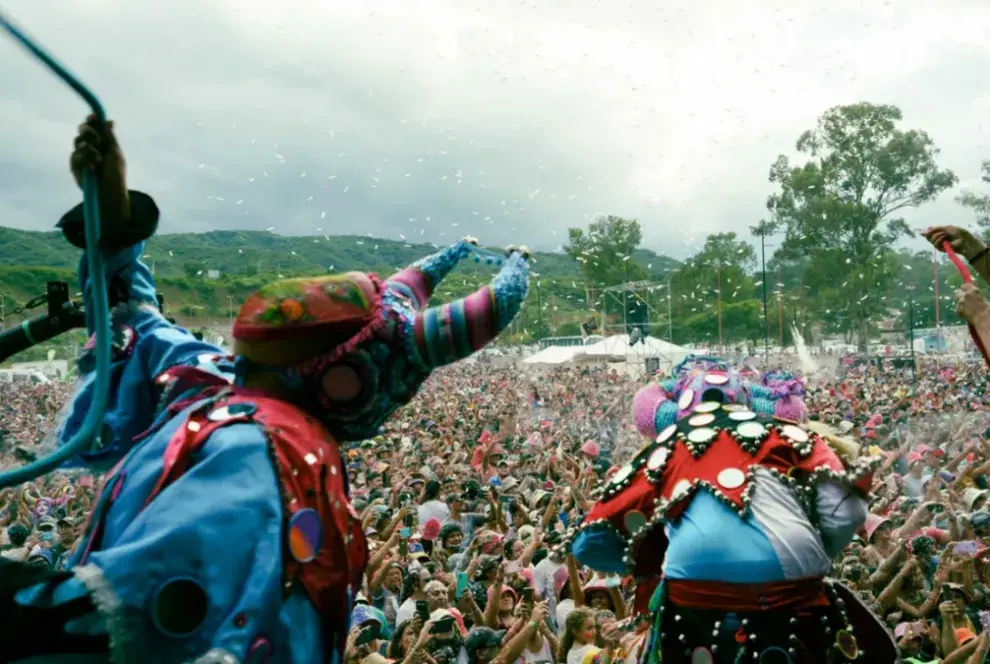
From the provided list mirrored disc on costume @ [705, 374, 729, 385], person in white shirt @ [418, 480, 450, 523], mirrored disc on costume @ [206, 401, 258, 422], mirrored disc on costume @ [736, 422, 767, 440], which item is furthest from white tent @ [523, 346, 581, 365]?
mirrored disc on costume @ [206, 401, 258, 422]

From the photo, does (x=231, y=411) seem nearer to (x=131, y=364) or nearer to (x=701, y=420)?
(x=131, y=364)

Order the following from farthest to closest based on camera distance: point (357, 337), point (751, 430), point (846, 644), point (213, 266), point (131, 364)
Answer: point (213, 266) < point (751, 430) < point (846, 644) < point (131, 364) < point (357, 337)

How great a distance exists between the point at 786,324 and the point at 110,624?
53.4m

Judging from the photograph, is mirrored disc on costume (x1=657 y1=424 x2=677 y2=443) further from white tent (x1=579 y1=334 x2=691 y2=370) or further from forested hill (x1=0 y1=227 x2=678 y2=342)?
white tent (x1=579 y1=334 x2=691 y2=370)

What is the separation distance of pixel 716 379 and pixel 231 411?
8.23 ft

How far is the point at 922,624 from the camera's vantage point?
5.47 meters

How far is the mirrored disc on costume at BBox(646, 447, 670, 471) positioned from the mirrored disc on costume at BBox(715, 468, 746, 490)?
0.25 m

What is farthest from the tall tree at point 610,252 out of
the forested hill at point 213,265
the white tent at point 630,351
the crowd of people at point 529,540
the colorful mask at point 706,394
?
the colorful mask at point 706,394

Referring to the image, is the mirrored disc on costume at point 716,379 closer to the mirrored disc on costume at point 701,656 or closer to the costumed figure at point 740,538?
the costumed figure at point 740,538

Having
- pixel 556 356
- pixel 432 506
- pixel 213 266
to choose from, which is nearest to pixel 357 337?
pixel 432 506

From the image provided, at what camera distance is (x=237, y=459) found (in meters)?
1.78

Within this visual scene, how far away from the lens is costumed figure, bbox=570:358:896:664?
10.3 feet

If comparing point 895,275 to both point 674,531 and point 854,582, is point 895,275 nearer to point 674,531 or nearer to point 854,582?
point 854,582

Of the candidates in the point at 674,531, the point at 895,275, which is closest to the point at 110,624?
the point at 674,531
